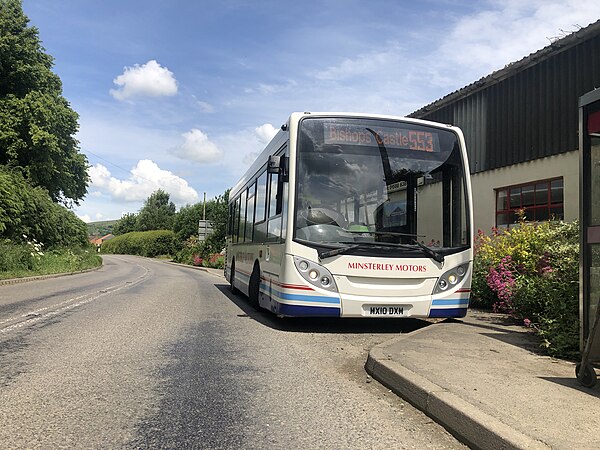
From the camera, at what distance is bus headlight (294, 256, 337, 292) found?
7172 millimetres

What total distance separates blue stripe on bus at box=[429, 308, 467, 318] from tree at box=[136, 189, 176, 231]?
Result: 360ft

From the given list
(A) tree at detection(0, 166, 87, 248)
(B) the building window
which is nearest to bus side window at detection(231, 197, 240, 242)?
(B) the building window

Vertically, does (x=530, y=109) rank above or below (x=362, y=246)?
above

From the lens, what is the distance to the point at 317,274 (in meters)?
7.18

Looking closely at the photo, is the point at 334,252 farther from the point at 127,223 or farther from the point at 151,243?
the point at 127,223

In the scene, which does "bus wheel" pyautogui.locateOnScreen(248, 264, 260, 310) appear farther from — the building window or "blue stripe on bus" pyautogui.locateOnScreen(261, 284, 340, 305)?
the building window

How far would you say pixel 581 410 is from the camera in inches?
144

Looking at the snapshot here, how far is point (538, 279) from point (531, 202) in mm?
5441

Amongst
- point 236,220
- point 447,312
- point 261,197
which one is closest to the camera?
point 447,312

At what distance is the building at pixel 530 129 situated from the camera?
36.3 feet

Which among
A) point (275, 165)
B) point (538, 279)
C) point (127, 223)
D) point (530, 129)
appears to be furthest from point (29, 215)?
point (127, 223)

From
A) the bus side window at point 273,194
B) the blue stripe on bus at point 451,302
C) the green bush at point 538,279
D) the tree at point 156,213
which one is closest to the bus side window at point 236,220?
the bus side window at point 273,194

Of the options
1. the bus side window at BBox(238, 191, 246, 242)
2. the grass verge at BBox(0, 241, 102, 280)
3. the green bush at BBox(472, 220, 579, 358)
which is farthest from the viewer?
the grass verge at BBox(0, 241, 102, 280)

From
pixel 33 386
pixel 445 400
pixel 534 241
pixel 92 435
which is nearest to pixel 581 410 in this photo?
pixel 445 400
